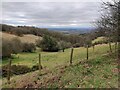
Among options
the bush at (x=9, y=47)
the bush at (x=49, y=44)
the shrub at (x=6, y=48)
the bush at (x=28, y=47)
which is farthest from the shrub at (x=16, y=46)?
the bush at (x=49, y=44)

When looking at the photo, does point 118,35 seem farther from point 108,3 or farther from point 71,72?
point 71,72

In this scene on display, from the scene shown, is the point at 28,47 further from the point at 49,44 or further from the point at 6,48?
the point at 6,48

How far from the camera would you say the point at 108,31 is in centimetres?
1948

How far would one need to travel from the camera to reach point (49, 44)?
7625 cm

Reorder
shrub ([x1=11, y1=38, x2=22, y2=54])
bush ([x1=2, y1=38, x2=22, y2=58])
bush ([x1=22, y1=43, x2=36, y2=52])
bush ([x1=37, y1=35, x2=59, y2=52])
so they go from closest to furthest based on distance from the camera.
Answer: bush ([x1=2, y1=38, x2=22, y2=58])
shrub ([x1=11, y1=38, x2=22, y2=54])
bush ([x1=22, y1=43, x2=36, y2=52])
bush ([x1=37, y1=35, x2=59, y2=52])

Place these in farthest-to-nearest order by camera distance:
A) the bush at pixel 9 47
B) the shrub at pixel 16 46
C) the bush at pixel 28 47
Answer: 1. the bush at pixel 28 47
2. the shrub at pixel 16 46
3. the bush at pixel 9 47

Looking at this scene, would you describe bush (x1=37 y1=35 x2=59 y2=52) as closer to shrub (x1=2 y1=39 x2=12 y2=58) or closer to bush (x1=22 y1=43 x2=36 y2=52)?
bush (x1=22 y1=43 x2=36 y2=52)

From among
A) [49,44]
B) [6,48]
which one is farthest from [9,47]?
[49,44]

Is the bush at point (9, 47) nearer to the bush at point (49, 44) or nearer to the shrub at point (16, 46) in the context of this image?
the shrub at point (16, 46)

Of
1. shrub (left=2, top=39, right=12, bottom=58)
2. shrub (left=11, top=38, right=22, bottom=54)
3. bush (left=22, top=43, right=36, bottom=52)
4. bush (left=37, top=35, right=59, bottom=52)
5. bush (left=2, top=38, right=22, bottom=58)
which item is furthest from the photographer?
bush (left=37, top=35, right=59, bottom=52)

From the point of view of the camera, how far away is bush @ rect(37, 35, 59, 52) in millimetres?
75188

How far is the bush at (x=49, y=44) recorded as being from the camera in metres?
75.2

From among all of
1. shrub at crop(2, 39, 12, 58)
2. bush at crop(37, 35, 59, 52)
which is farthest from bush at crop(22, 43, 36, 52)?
shrub at crop(2, 39, 12, 58)

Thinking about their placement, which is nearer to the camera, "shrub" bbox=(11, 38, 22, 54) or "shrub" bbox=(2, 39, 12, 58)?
"shrub" bbox=(2, 39, 12, 58)
